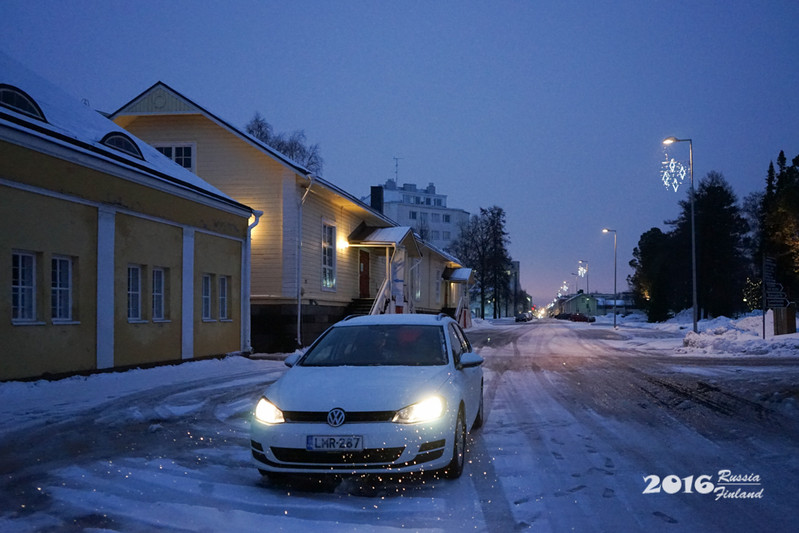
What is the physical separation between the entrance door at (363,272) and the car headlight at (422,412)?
23769mm

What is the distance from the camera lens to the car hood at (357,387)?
18.4 feet

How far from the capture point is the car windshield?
270 inches

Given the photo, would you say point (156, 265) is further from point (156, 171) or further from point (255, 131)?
point (255, 131)

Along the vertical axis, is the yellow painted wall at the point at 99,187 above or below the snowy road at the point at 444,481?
above

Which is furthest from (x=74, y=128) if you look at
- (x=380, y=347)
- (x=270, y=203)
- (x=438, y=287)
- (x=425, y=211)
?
(x=425, y=211)

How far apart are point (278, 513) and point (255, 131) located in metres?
43.5

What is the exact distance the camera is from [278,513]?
5.03 m

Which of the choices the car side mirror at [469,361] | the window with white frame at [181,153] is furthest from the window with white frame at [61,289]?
the window with white frame at [181,153]

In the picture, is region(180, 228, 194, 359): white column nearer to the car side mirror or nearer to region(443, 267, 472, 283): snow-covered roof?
the car side mirror

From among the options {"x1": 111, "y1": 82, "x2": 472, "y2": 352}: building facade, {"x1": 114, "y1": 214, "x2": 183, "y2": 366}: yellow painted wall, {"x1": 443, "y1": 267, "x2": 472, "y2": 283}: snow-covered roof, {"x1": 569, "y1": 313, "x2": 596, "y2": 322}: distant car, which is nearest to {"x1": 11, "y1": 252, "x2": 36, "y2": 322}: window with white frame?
{"x1": 114, "y1": 214, "x2": 183, "y2": 366}: yellow painted wall

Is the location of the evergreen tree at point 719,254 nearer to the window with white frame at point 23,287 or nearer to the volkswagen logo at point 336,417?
the window with white frame at point 23,287

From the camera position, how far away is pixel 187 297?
16875mm

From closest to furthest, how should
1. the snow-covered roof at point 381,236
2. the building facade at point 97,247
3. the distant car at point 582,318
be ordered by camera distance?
the building facade at point 97,247
the snow-covered roof at point 381,236
the distant car at point 582,318

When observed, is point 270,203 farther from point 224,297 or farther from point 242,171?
point 224,297
